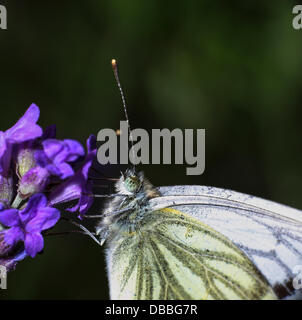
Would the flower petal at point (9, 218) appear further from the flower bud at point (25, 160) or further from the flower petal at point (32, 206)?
the flower bud at point (25, 160)

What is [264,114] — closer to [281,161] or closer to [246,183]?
[281,161]

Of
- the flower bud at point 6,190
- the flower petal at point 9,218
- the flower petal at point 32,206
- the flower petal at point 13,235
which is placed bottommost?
the flower petal at point 13,235

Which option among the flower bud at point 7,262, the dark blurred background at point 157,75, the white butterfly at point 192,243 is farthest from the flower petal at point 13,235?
the dark blurred background at point 157,75

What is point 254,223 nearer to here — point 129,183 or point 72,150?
point 129,183

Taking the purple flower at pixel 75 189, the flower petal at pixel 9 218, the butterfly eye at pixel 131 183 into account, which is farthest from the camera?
the butterfly eye at pixel 131 183

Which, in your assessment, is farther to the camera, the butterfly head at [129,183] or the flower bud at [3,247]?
the butterfly head at [129,183]

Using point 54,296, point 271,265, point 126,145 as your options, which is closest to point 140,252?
point 271,265
